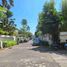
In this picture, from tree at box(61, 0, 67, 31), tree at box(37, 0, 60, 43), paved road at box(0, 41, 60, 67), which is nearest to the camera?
paved road at box(0, 41, 60, 67)

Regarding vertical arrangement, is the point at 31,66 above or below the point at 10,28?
below

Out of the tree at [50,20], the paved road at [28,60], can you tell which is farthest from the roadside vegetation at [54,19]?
the paved road at [28,60]

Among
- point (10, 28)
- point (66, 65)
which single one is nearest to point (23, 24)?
point (10, 28)

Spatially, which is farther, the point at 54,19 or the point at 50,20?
the point at 50,20

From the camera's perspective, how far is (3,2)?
32000mm

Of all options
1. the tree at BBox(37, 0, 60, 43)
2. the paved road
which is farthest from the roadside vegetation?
the paved road

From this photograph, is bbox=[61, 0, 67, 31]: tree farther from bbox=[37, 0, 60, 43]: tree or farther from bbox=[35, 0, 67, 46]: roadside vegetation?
bbox=[37, 0, 60, 43]: tree

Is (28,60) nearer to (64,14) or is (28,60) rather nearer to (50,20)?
(64,14)

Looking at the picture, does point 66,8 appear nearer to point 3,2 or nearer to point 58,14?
point 58,14

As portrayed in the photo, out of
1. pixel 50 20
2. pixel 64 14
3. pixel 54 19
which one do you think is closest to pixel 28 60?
pixel 64 14

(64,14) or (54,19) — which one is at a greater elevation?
(64,14)

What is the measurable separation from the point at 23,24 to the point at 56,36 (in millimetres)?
80656

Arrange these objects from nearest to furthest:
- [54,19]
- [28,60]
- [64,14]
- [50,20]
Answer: [28,60] < [64,14] < [54,19] < [50,20]

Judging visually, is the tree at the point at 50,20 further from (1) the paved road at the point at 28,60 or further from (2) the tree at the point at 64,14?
(1) the paved road at the point at 28,60
